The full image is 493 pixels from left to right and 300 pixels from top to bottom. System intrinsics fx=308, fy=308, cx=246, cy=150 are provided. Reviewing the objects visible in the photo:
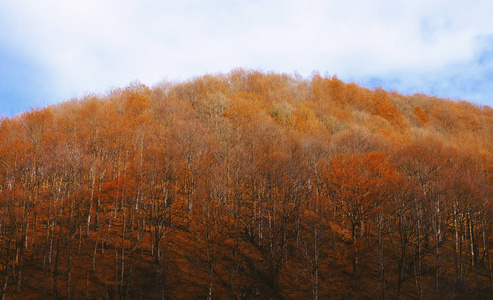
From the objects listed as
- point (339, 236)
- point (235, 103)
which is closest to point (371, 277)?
point (339, 236)

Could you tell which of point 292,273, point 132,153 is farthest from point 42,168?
point 292,273

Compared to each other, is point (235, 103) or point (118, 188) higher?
point (235, 103)

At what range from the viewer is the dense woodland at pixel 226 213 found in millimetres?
27562

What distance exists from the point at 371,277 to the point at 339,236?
6604 mm

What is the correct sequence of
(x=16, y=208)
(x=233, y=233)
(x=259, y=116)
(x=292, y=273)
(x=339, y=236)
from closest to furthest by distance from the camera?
(x=16, y=208) → (x=292, y=273) → (x=233, y=233) → (x=339, y=236) → (x=259, y=116)

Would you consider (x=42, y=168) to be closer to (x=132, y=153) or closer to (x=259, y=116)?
(x=132, y=153)

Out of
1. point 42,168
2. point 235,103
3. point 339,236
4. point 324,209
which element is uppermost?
point 235,103

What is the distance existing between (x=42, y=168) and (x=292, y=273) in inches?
1121

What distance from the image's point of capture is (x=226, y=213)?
33719mm

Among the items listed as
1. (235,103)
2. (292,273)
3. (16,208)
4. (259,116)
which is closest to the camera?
(16,208)

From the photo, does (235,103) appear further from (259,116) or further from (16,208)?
(16,208)

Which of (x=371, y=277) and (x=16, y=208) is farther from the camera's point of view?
(x=371, y=277)

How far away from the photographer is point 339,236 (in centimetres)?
3803

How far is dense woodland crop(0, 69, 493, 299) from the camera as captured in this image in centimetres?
2756
